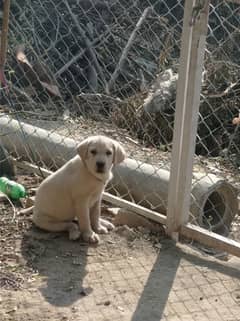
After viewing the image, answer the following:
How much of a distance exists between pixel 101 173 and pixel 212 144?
7.08ft

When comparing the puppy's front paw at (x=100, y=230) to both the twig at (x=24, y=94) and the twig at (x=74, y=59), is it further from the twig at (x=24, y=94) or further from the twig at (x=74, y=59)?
the twig at (x=74, y=59)

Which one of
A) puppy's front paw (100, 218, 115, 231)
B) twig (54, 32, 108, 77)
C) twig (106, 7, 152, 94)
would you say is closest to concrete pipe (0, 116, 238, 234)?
puppy's front paw (100, 218, 115, 231)

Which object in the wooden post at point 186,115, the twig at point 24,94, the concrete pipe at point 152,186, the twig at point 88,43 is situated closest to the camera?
the wooden post at point 186,115

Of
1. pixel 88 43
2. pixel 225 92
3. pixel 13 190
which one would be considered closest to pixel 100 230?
pixel 13 190

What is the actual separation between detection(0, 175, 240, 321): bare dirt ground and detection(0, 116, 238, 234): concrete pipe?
0.26m

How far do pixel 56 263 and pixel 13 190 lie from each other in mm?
854

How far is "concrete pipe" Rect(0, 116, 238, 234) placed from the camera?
3.84 meters

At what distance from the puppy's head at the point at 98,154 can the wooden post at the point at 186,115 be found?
34cm

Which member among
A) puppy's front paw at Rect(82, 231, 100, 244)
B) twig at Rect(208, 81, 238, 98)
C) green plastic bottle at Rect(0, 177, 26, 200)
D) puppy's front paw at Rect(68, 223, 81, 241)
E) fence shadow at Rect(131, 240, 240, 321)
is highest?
twig at Rect(208, 81, 238, 98)

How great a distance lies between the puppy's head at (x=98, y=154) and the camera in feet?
11.2

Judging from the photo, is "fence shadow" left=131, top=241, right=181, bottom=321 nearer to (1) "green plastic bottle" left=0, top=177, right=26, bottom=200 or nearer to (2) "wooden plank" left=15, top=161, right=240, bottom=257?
(2) "wooden plank" left=15, top=161, right=240, bottom=257

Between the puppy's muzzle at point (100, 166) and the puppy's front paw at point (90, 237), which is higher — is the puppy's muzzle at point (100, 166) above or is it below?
above

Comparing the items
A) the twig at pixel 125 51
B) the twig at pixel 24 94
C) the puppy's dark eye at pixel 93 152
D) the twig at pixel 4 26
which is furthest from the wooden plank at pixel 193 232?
the twig at pixel 125 51

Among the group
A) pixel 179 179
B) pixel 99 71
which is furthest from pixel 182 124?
pixel 99 71
